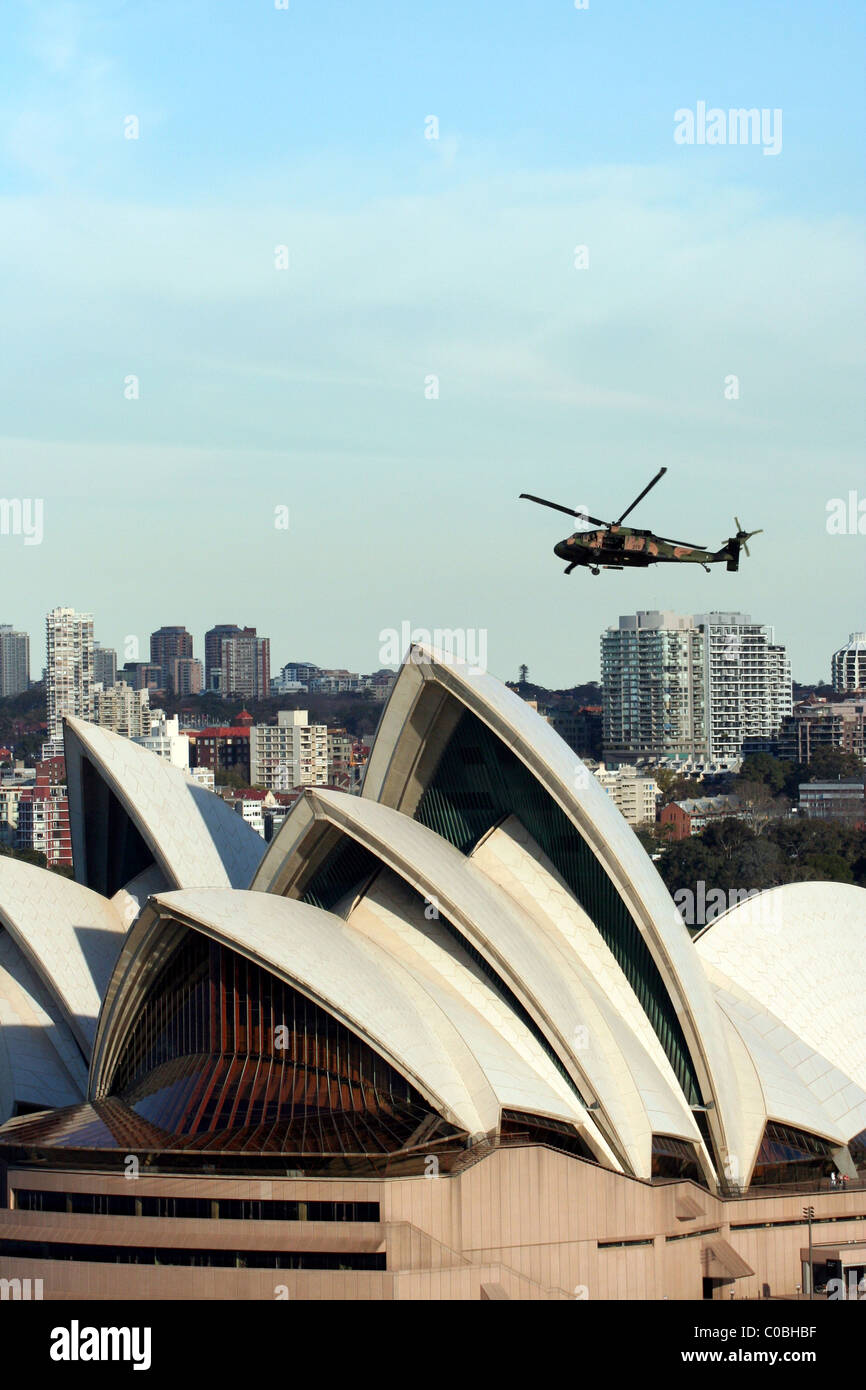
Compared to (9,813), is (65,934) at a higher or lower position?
lower

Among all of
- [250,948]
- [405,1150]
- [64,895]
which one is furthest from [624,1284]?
[64,895]

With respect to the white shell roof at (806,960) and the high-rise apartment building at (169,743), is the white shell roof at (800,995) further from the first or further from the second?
the high-rise apartment building at (169,743)

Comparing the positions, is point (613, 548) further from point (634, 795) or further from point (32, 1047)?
point (634, 795)

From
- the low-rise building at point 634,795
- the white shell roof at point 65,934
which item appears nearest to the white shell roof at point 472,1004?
the white shell roof at point 65,934

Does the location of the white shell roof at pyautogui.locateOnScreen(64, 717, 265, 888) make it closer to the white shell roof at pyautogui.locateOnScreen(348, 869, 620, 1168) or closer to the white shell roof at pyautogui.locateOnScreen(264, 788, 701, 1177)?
the white shell roof at pyautogui.locateOnScreen(264, 788, 701, 1177)

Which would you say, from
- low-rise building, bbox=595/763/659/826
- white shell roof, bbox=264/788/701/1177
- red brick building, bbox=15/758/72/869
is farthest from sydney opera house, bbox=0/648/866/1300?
low-rise building, bbox=595/763/659/826

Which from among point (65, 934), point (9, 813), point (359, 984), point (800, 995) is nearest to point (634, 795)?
point (9, 813)
